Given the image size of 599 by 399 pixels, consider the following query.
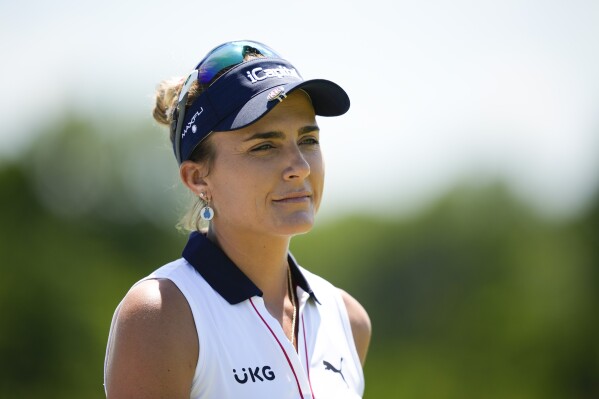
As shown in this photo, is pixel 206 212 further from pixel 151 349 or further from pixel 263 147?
pixel 151 349

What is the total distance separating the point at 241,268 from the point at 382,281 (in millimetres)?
14927

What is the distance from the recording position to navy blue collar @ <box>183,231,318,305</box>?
3.56 meters

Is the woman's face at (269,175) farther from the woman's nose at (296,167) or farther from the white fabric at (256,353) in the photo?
A: the white fabric at (256,353)

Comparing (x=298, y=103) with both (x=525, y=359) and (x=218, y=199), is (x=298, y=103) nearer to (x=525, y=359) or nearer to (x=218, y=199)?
(x=218, y=199)

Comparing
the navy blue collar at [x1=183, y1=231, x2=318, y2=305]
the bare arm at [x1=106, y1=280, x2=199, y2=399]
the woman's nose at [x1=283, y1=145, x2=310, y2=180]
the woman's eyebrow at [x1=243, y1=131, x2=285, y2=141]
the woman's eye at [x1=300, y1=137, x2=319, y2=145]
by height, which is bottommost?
the bare arm at [x1=106, y1=280, x2=199, y2=399]

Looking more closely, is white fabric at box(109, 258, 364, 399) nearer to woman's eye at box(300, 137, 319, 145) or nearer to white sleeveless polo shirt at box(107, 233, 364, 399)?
white sleeveless polo shirt at box(107, 233, 364, 399)

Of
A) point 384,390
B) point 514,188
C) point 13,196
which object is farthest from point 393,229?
point 13,196

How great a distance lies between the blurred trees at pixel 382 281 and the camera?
15031 mm

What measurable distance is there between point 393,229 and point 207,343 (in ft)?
54.5

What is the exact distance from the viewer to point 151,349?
319 cm

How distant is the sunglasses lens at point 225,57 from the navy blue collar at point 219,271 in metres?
0.70

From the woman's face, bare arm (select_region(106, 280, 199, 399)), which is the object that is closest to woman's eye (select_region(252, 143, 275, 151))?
the woman's face

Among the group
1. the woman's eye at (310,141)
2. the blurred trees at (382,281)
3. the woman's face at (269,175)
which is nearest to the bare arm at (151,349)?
the woman's face at (269,175)

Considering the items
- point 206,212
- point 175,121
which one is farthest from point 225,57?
point 206,212
